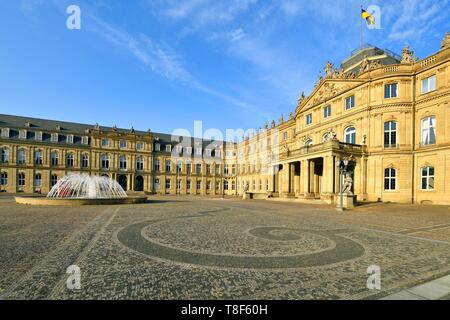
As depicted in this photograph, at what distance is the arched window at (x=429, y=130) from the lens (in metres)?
26.3

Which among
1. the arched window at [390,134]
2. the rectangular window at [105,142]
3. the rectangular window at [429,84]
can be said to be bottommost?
the arched window at [390,134]

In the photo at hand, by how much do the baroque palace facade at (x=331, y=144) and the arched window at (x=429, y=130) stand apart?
109mm

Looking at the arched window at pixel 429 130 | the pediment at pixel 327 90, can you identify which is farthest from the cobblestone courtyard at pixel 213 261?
the pediment at pixel 327 90

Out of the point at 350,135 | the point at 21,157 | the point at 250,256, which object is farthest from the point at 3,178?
the point at 350,135

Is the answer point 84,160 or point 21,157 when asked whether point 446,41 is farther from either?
point 21,157

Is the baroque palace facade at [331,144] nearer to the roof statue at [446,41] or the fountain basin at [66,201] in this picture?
the roof statue at [446,41]

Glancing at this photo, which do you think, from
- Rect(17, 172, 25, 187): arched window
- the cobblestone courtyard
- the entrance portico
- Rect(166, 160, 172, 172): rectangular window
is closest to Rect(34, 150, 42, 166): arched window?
Rect(17, 172, 25, 187): arched window

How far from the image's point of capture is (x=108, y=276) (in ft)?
17.1

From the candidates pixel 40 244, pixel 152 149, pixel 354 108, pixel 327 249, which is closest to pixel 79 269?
pixel 40 244

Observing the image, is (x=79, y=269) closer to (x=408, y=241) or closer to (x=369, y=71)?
(x=408, y=241)

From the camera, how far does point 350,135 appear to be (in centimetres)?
3281

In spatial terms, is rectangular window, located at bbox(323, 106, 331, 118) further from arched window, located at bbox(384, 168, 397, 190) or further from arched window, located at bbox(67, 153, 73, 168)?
arched window, located at bbox(67, 153, 73, 168)

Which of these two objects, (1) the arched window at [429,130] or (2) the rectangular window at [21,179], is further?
(2) the rectangular window at [21,179]

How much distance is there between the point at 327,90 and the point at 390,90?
861 cm
